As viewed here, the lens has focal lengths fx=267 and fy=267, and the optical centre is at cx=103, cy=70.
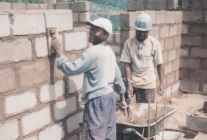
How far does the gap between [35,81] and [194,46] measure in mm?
4962

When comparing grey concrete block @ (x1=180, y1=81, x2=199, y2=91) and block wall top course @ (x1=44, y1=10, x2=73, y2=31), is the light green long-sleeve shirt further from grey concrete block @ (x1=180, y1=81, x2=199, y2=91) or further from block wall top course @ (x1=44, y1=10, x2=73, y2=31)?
grey concrete block @ (x1=180, y1=81, x2=199, y2=91)

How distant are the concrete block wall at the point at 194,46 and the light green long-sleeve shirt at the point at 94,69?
170 inches

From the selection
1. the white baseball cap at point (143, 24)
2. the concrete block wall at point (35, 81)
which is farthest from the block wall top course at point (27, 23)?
the white baseball cap at point (143, 24)

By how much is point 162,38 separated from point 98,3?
191ft

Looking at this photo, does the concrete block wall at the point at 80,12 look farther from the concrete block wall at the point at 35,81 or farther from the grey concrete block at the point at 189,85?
the concrete block wall at the point at 35,81

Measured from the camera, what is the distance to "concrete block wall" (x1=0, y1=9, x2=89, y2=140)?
2.47 m

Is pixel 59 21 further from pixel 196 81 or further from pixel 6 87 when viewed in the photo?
pixel 196 81

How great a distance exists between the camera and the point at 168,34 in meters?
6.01

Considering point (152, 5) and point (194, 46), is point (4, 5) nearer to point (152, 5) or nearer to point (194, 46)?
point (152, 5)

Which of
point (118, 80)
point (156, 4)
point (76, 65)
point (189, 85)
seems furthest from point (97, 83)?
point (189, 85)

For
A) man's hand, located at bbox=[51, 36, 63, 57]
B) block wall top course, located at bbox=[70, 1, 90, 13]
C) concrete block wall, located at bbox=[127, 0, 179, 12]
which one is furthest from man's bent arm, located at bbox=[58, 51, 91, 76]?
block wall top course, located at bbox=[70, 1, 90, 13]

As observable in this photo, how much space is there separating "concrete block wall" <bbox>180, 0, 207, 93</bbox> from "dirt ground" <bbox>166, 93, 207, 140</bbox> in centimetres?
27

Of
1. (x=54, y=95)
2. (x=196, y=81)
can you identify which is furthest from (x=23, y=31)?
(x=196, y=81)

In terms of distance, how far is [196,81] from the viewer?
22.2 feet
